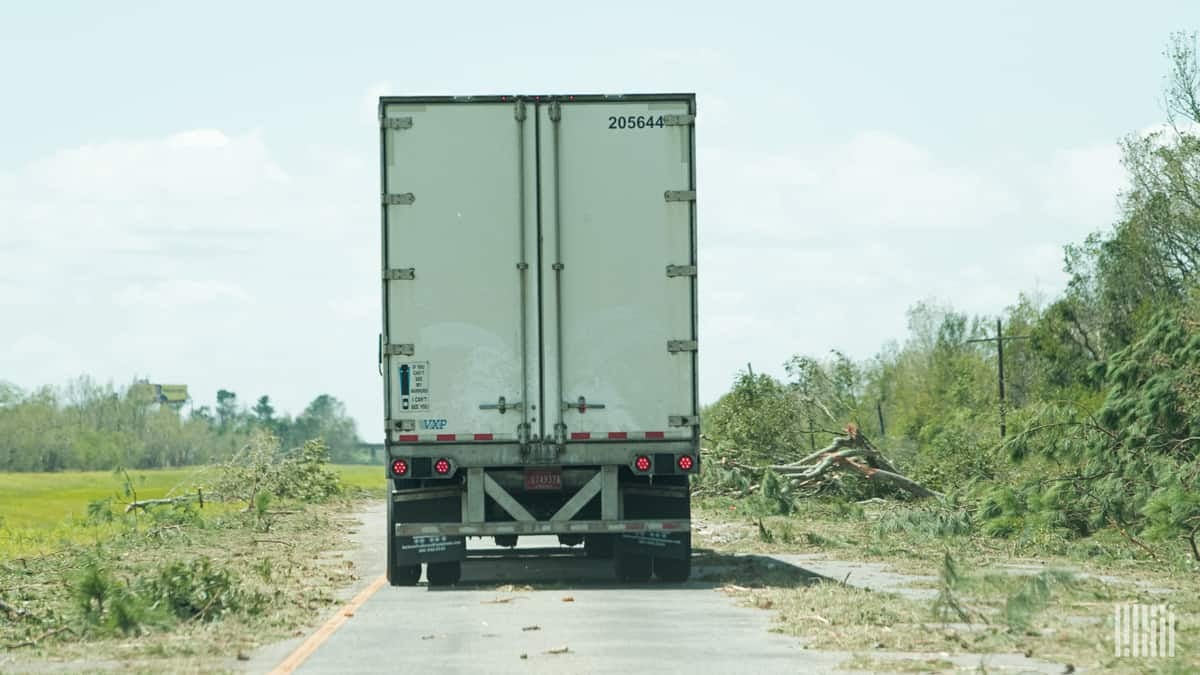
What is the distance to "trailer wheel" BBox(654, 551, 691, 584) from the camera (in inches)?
693

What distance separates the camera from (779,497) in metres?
30.3

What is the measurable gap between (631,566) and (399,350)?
3.48 m

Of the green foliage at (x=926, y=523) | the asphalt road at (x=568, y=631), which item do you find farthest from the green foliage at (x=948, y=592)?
the green foliage at (x=926, y=523)

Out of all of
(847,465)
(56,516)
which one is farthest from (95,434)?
(847,465)

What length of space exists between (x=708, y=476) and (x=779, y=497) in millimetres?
4683

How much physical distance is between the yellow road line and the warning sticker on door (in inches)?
76.6

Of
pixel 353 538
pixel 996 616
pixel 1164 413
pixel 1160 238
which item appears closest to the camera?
pixel 996 616

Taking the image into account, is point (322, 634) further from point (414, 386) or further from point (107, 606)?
point (414, 386)

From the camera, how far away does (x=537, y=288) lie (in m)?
16.8

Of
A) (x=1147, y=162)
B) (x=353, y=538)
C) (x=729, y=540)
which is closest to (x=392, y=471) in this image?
(x=729, y=540)

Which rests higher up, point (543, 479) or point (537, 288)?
point (537, 288)

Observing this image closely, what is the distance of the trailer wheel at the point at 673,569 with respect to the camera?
1761 cm

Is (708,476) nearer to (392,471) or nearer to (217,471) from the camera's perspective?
(217,471)

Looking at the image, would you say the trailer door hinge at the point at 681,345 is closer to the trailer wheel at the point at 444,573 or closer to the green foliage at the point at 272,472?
the trailer wheel at the point at 444,573
